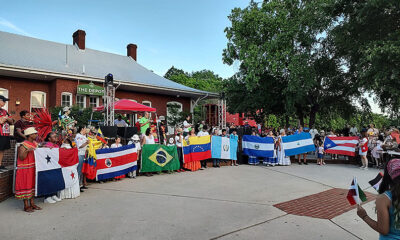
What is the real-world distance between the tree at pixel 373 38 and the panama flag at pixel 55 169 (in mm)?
13715

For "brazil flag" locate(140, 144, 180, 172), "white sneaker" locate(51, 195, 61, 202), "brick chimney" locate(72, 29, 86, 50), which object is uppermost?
"brick chimney" locate(72, 29, 86, 50)

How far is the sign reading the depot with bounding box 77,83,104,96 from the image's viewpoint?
17520 millimetres

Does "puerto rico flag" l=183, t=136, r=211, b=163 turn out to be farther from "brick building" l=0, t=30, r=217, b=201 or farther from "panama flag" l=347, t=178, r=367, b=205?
"brick building" l=0, t=30, r=217, b=201

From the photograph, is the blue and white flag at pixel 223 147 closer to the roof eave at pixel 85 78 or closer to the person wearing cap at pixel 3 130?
the person wearing cap at pixel 3 130

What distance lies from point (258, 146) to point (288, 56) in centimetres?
964

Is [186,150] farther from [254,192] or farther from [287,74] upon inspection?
[287,74]

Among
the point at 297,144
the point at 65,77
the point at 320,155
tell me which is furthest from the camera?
the point at 65,77

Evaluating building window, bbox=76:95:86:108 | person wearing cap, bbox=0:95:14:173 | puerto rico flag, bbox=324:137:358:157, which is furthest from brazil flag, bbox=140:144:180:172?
building window, bbox=76:95:86:108

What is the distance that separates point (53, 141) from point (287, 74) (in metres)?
18.8

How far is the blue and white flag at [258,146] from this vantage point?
1271cm

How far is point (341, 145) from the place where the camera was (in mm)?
13289

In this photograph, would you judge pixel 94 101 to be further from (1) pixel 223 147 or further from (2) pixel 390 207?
(2) pixel 390 207

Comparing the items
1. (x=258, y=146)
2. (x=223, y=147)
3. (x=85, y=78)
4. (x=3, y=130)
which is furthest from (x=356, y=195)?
(x=85, y=78)

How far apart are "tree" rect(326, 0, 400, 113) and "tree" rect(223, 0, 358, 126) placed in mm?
1594
